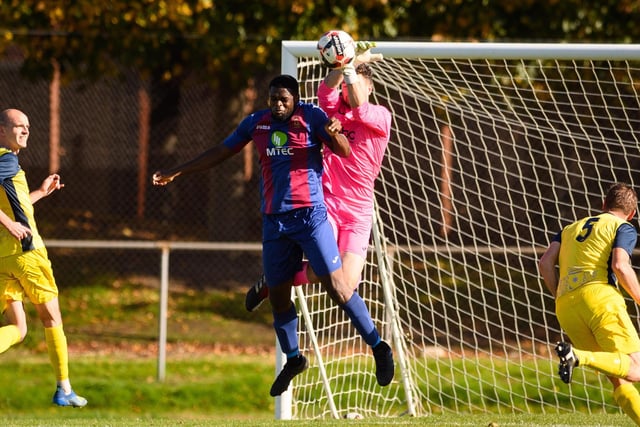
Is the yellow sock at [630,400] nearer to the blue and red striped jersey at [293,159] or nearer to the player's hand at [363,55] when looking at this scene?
the blue and red striped jersey at [293,159]

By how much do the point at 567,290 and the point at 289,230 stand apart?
1893 mm

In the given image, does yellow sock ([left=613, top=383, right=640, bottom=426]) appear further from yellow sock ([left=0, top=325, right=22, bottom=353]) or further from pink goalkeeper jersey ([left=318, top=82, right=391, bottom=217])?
yellow sock ([left=0, top=325, right=22, bottom=353])

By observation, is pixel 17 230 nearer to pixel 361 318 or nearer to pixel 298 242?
pixel 298 242

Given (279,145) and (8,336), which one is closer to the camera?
(279,145)

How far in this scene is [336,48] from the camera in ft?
21.6

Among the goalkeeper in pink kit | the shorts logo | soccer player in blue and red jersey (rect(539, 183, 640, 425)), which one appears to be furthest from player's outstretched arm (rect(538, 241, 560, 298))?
the shorts logo

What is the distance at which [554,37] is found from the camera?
13281mm

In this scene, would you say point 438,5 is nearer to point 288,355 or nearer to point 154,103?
point 154,103

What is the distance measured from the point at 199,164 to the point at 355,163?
1145 millimetres

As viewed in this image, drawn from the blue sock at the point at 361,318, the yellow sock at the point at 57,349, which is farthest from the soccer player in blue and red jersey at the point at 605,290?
the yellow sock at the point at 57,349

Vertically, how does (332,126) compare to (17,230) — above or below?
above

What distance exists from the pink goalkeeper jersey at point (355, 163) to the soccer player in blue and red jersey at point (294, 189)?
0.52m

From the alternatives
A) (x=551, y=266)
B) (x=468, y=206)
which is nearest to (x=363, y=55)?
(x=551, y=266)

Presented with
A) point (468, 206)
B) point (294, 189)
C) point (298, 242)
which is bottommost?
point (298, 242)
